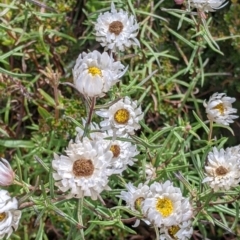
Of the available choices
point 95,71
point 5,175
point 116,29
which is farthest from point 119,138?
point 116,29

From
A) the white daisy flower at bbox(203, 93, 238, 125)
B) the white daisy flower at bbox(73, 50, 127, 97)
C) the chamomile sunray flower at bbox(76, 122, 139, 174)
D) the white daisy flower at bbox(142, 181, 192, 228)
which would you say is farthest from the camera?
the white daisy flower at bbox(203, 93, 238, 125)

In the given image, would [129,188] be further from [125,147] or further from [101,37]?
[101,37]

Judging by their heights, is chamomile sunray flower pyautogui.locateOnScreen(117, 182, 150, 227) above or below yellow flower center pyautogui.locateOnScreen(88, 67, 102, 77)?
below

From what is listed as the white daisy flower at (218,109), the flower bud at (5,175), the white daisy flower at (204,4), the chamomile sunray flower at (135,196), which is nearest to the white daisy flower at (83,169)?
the flower bud at (5,175)

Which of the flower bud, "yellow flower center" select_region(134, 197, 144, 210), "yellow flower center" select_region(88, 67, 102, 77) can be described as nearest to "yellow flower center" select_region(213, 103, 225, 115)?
"yellow flower center" select_region(134, 197, 144, 210)

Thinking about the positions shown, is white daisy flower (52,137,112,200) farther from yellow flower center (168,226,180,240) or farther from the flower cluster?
yellow flower center (168,226,180,240)

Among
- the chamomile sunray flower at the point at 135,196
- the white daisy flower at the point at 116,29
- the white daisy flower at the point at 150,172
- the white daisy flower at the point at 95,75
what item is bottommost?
the white daisy flower at the point at 150,172

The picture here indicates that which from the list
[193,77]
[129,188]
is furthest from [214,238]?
[129,188]

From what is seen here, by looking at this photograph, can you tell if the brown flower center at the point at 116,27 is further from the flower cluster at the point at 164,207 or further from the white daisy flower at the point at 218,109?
the flower cluster at the point at 164,207
